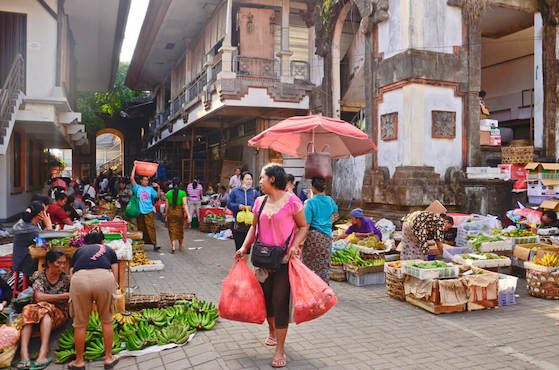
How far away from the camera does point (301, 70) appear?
1627cm

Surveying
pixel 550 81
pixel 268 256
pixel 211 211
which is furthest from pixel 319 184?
pixel 550 81

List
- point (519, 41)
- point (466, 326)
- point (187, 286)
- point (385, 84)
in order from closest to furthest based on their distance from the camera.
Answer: point (466, 326), point (187, 286), point (385, 84), point (519, 41)

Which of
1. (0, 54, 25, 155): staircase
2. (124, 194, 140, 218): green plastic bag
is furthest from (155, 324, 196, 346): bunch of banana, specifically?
(0, 54, 25, 155): staircase

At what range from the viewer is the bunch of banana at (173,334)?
454 centimetres

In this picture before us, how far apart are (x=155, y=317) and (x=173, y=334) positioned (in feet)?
1.74

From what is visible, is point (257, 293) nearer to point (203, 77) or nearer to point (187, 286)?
point (187, 286)

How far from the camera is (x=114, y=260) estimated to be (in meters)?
4.49

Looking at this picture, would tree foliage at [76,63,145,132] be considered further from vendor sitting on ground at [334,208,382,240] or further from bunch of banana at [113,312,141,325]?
bunch of banana at [113,312,141,325]

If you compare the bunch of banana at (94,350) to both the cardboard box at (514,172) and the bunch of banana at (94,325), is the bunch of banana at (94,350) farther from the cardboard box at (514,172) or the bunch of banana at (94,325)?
the cardboard box at (514,172)

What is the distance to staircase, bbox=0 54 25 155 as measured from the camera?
10.3 meters

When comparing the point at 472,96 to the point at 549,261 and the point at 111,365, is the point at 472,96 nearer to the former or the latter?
the point at 549,261

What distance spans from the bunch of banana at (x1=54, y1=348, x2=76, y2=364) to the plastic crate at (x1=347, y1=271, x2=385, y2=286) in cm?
449

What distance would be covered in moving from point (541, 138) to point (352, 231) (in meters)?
7.13

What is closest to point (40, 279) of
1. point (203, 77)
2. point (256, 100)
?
point (256, 100)
